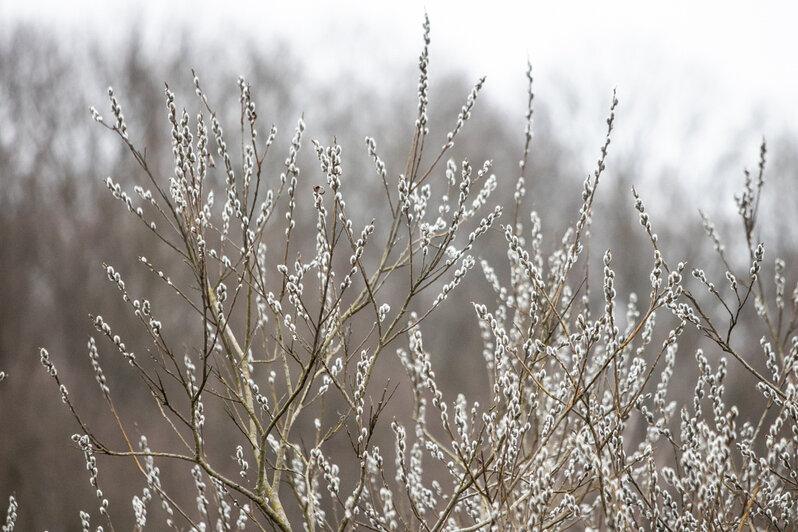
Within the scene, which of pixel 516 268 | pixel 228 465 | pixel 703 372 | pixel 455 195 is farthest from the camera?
pixel 455 195

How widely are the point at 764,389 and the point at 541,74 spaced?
56.8 ft

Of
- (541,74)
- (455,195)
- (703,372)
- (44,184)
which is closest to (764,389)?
(703,372)

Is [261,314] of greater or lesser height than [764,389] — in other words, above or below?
above

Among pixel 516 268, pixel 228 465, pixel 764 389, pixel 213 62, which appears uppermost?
pixel 213 62

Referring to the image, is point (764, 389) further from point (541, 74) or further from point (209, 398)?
point (541, 74)

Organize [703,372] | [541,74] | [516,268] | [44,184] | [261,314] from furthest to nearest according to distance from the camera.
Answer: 1. [541,74]
2. [44,184]
3. [516,268]
4. [261,314]
5. [703,372]

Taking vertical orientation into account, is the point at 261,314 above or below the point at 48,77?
below

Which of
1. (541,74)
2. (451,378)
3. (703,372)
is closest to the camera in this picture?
(703,372)

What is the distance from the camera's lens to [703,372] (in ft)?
7.98

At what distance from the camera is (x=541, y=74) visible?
18656mm

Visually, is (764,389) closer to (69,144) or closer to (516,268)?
(516,268)

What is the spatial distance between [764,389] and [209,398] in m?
11.1

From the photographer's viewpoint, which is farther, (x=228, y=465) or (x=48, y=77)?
(x=48, y=77)

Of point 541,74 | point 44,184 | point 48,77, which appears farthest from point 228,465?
point 541,74
